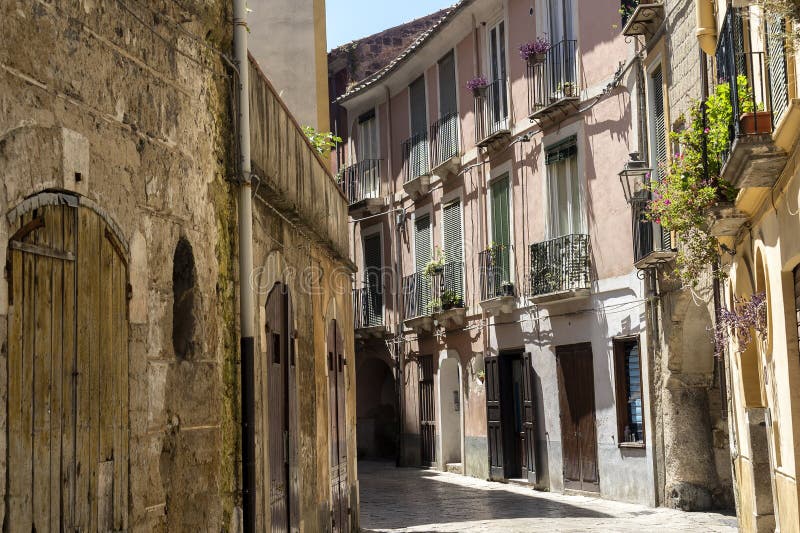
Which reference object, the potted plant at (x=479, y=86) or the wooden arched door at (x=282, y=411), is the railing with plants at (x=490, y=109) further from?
the wooden arched door at (x=282, y=411)

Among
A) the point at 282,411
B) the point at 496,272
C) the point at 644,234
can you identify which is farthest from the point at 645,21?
the point at 282,411

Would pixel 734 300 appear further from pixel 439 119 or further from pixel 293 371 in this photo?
pixel 439 119

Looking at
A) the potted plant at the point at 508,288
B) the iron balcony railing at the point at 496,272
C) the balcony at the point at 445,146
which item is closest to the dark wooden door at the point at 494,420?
the iron balcony railing at the point at 496,272

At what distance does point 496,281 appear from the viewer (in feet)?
80.7

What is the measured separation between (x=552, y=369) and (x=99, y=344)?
16603 mm

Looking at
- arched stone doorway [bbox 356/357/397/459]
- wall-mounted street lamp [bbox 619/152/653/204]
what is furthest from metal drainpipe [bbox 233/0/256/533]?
arched stone doorway [bbox 356/357/397/459]

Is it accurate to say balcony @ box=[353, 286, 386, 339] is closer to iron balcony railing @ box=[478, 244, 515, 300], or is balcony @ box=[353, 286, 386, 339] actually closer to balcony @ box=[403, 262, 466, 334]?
balcony @ box=[403, 262, 466, 334]

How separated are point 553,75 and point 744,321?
1134cm

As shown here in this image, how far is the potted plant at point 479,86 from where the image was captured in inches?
1000

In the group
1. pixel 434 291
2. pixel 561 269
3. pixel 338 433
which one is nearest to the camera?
pixel 338 433

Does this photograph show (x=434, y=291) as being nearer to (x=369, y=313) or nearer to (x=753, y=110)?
(x=369, y=313)

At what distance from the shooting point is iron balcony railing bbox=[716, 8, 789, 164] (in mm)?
9398

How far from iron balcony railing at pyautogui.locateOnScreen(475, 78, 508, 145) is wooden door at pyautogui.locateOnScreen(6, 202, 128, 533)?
715 inches

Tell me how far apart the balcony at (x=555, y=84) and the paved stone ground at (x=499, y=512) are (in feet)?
22.7
